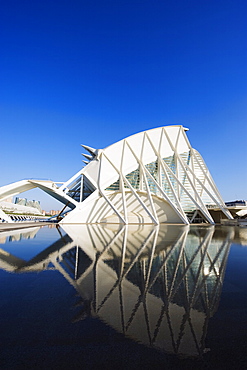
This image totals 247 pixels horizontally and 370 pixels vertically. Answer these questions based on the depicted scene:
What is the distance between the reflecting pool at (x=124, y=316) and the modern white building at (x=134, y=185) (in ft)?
51.8

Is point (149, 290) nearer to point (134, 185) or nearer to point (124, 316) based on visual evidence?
point (124, 316)

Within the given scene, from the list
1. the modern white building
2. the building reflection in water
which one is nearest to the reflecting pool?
the building reflection in water

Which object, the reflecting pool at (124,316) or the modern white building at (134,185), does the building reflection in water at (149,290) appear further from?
the modern white building at (134,185)

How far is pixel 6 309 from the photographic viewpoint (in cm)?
258

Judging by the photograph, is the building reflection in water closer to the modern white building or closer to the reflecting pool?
the reflecting pool

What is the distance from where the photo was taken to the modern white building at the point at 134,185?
829 inches

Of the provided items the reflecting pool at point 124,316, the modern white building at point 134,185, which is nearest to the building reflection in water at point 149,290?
the reflecting pool at point 124,316

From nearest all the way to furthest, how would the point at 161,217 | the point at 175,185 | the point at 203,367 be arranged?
the point at 203,367
the point at 161,217
the point at 175,185

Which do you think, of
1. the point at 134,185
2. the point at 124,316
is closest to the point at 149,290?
the point at 124,316

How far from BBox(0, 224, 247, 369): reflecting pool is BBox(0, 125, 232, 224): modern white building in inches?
622

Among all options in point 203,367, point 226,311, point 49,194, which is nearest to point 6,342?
point 203,367

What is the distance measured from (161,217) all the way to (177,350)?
81.5ft

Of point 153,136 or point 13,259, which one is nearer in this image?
point 13,259

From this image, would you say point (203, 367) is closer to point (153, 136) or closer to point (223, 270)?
point (223, 270)
